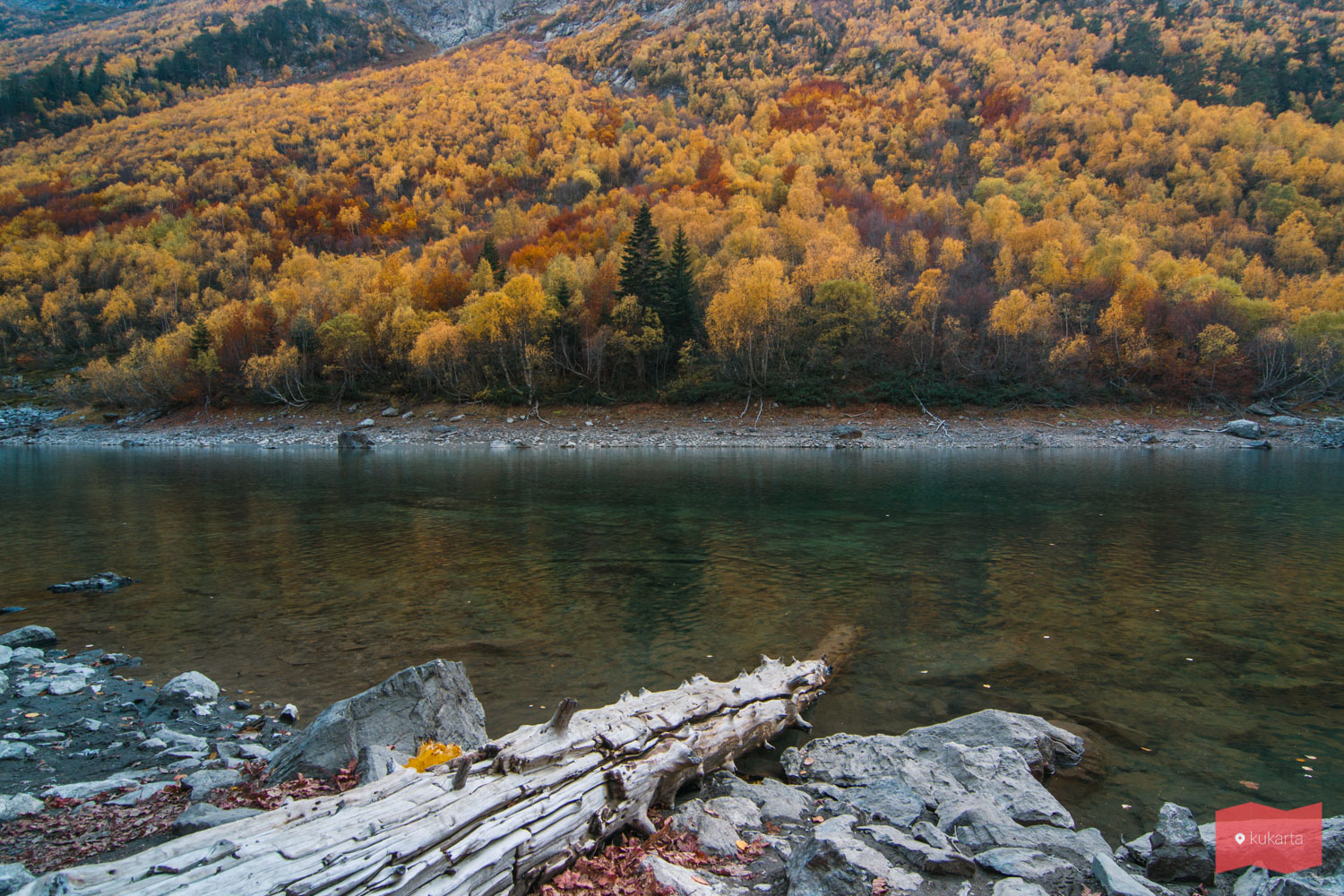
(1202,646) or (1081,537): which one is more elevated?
(1202,646)

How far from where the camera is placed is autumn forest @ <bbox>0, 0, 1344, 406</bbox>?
210 ft

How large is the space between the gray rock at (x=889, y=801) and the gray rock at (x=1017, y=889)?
1.15m

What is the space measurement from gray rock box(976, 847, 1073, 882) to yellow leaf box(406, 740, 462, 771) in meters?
4.34

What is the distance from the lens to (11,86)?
16738cm

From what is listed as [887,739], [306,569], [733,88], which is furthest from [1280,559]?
[733,88]

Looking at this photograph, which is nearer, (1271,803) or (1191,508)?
(1271,803)

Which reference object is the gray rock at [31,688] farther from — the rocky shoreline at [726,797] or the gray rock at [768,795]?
the gray rock at [768,795]

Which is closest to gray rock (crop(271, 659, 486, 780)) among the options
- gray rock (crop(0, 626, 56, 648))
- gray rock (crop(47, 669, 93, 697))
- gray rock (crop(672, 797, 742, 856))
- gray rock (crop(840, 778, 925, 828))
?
gray rock (crop(672, 797, 742, 856))

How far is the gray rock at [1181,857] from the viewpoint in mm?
4766

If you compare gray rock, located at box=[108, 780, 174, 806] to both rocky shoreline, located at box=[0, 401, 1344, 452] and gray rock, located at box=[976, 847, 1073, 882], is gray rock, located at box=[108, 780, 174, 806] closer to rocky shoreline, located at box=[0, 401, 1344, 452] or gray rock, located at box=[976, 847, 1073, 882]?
gray rock, located at box=[976, 847, 1073, 882]

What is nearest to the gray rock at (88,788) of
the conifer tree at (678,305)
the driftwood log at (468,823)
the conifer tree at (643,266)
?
the driftwood log at (468,823)

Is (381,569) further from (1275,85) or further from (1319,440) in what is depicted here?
(1275,85)

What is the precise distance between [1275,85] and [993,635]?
173495mm

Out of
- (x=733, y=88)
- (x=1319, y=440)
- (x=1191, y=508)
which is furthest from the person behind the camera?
(x=733, y=88)
